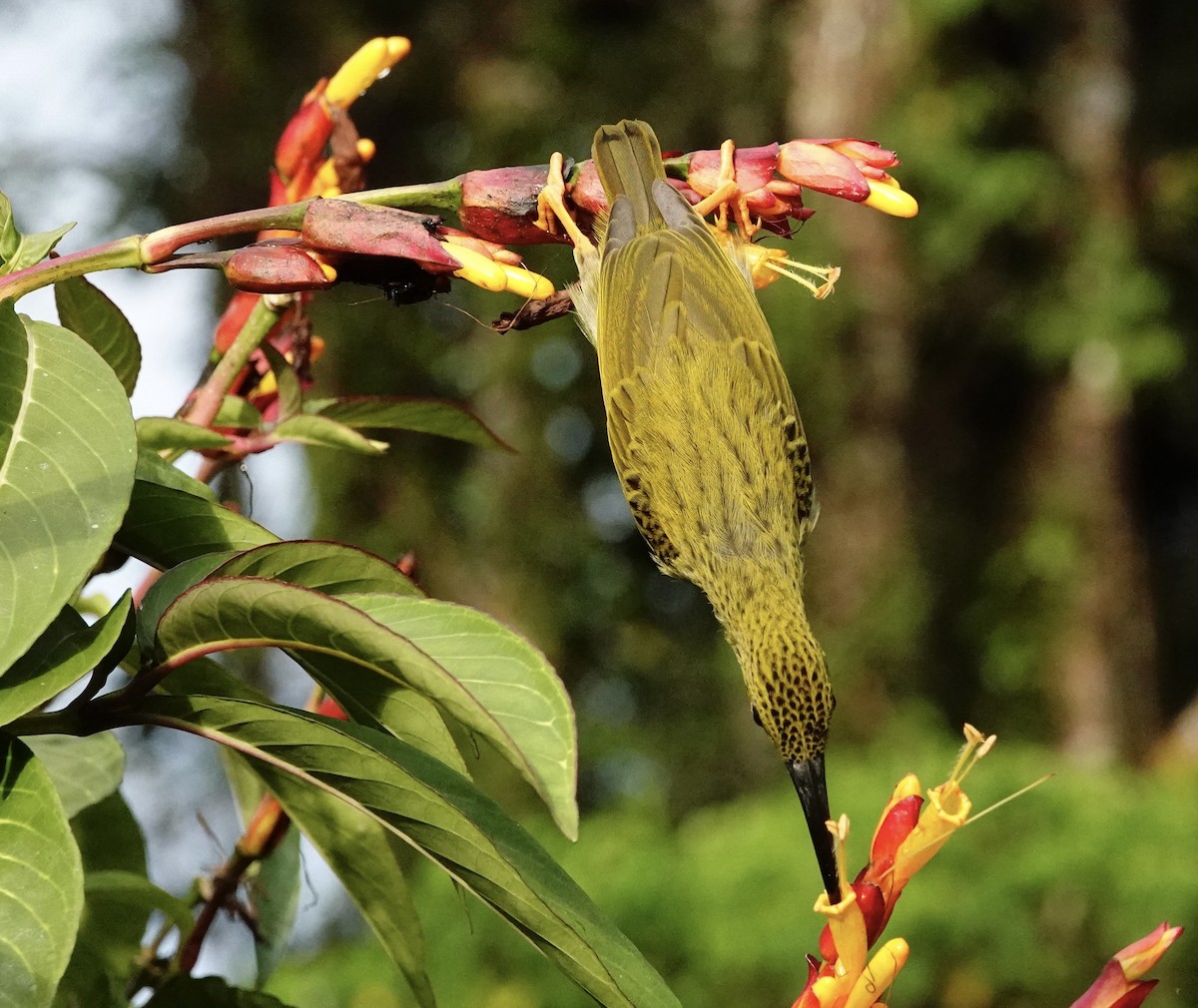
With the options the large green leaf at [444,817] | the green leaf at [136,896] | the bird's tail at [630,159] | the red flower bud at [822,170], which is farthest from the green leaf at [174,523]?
the bird's tail at [630,159]

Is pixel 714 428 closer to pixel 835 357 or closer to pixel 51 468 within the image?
pixel 51 468

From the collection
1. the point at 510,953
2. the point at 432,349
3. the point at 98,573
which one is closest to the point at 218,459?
the point at 98,573

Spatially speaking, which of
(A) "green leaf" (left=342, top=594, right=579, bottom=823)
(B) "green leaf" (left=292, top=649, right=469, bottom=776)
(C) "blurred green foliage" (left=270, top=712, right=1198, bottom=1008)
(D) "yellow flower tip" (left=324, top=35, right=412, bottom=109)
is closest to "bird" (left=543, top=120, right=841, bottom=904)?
(D) "yellow flower tip" (left=324, top=35, right=412, bottom=109)

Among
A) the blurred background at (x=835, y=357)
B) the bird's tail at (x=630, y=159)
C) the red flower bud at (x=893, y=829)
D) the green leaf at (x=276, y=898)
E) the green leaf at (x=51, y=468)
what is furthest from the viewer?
the blurred background at (x=835, y=357)

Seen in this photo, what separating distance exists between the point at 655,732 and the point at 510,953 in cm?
345

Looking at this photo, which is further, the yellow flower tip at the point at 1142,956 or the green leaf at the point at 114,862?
the green leaf at the point at 114,862

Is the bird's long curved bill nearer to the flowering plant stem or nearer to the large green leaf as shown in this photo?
the large green leaf

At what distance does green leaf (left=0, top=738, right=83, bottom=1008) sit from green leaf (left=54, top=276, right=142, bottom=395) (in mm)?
347

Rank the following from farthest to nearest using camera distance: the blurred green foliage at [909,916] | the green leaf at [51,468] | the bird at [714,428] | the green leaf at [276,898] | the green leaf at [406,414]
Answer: the blurred green foliage at [909,916], the bird at [714,428], the green leaf at [276,898], the green leaf at [406,414], the green leaf at [51,468]

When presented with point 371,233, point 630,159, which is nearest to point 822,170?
point 371,233

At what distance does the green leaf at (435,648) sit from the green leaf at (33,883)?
11 cm

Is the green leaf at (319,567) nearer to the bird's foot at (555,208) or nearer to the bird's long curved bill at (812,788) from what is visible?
the bird's foot at (555,208)

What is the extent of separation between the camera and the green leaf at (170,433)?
1.01m

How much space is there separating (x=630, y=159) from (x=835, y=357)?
4591 millimetres
